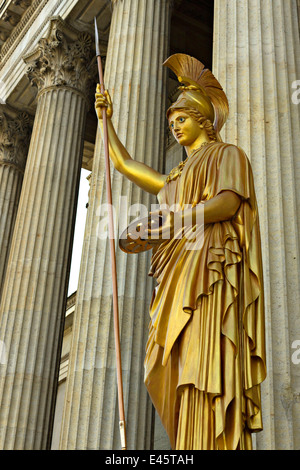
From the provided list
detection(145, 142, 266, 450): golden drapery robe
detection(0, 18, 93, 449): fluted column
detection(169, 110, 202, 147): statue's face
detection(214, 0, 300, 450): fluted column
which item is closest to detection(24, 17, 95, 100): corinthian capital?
detection(0, 18, 93, 449): fluted column

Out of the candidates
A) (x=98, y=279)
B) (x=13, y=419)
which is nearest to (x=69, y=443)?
(x=98, y=279)

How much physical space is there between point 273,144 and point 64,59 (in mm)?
9823

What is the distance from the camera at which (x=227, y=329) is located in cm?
396

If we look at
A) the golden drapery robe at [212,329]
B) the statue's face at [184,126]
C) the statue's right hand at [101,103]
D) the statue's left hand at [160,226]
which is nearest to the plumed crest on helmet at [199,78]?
the statue's face at [184,126]

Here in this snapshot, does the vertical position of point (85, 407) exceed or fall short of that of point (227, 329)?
it exceeds it

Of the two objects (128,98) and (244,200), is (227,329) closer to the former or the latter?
(244,200)

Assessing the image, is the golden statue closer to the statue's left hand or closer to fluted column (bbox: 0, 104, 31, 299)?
the statue's left hand

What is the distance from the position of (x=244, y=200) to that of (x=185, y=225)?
1.35ft

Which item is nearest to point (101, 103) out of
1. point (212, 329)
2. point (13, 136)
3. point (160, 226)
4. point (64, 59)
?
point (160, 226)

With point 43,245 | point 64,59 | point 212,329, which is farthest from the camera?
point 64,59

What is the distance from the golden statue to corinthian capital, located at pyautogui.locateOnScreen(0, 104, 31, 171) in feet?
50.3

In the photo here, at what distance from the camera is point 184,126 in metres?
4.78

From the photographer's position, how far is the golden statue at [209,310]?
382 cm

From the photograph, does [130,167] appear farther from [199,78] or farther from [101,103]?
[199,78]
